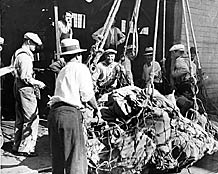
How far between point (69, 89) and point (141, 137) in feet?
3.59

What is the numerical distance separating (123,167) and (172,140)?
0.70 m

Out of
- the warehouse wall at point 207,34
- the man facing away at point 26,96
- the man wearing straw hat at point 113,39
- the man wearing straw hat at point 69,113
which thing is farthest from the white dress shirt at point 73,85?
the warehouse wall at point 207,34

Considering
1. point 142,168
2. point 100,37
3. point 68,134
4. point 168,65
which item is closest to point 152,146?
point 142,168

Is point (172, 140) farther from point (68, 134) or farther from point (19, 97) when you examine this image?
point (19, 97)

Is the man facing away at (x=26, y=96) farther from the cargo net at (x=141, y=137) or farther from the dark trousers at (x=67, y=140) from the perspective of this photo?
the dark trousers at (x=67, y=140)

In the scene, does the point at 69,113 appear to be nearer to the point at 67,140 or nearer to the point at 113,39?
the point at 67,140

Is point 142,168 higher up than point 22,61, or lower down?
lower down

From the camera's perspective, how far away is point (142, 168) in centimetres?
434

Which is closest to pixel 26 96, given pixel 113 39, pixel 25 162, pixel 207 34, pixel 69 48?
pixel 25 162

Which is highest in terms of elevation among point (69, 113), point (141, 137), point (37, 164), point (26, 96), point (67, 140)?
point (69, 113)

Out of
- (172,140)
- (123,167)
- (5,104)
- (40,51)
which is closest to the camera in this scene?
(123,167)

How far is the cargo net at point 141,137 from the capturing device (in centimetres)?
418

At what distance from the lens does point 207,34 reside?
8.45m

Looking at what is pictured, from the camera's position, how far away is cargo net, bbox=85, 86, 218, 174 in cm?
418
